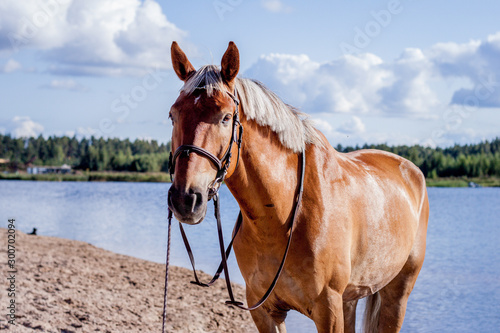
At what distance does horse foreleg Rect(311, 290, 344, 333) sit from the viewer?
274 cm

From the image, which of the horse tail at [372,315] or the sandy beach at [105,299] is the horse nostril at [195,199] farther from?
the sandy beach at [105,299]

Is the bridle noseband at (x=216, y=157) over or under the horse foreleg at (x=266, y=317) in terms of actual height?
over

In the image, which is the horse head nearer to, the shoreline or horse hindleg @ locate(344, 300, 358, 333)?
horse hindleg @ locate(344, 300, 358, 333)

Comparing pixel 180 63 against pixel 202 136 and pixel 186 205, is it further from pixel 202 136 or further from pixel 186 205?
pixel 186 205

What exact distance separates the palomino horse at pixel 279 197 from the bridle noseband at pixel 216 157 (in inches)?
0.5

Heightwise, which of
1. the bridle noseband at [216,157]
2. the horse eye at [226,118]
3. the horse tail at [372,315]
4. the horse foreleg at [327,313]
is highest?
the horse eye at [226,118]

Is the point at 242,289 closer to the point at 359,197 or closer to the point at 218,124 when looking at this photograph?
the point at 359,197

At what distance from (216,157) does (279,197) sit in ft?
1.92

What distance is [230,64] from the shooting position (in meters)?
2.46

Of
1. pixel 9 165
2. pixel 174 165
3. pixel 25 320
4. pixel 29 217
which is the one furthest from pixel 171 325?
pixel 9 165

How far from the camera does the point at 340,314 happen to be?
2.80 metres

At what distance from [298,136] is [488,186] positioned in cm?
8033

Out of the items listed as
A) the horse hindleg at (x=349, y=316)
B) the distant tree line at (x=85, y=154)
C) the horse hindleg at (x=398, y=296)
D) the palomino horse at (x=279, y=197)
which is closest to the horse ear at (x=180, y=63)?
the palomino horse at (x=279, y=197)

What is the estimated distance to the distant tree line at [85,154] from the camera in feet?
314
